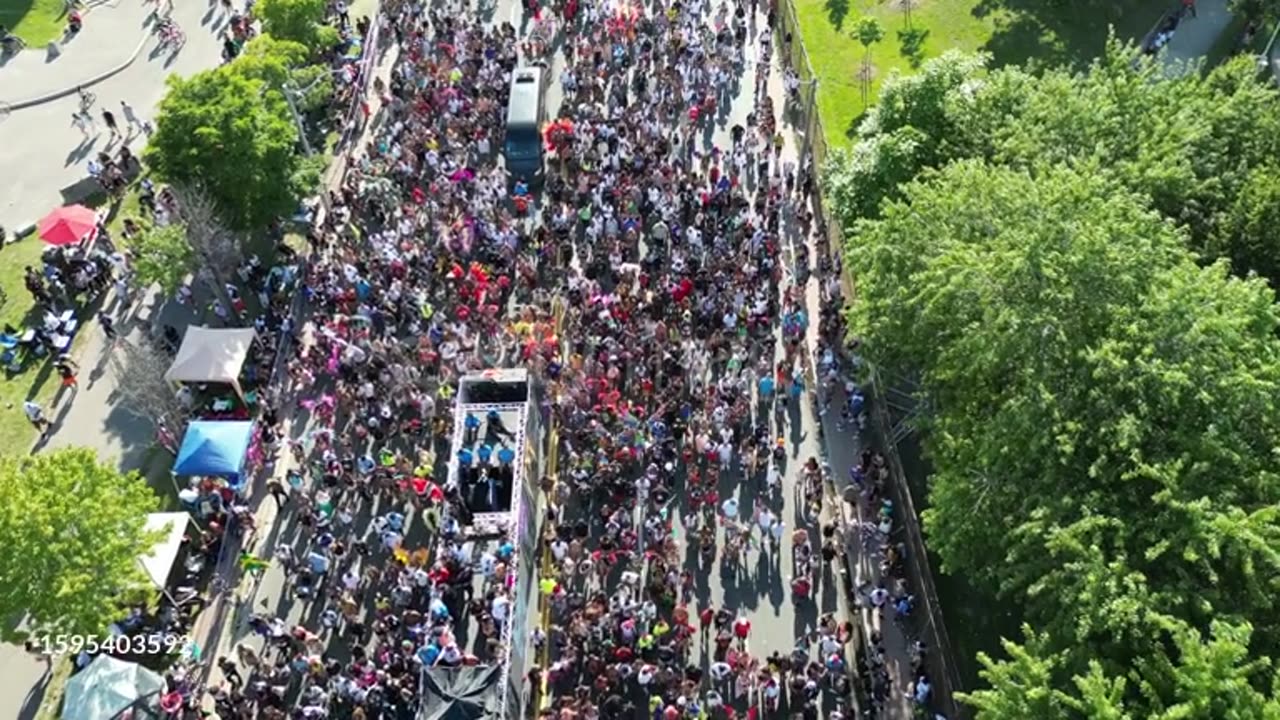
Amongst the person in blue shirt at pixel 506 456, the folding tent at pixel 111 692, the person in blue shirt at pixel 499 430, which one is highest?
the person in blue shirt at pixel 499 430

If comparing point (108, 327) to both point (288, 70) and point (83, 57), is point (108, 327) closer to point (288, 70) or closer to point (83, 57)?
point (288, 70)

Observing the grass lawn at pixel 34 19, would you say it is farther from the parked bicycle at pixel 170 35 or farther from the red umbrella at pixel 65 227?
the red umbrella at pixel 65 227

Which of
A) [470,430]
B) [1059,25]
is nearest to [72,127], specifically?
[470,430]

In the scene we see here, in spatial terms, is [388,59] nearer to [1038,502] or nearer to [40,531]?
[40,531]

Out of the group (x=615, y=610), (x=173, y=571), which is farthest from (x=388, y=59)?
(x=615, y=610)

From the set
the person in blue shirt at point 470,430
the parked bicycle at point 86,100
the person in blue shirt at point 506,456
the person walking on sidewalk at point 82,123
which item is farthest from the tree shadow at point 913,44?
the parked bicycle at point 86,100

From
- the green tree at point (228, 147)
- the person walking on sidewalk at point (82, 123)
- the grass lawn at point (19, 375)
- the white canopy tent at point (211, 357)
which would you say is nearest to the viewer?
the white canopy tent at point (211, 357)
